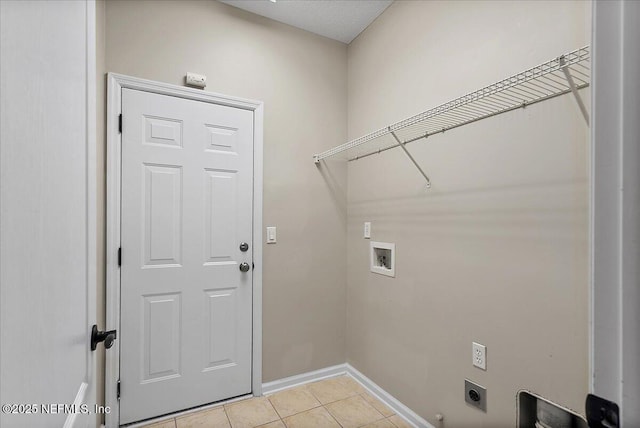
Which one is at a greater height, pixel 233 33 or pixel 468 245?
pixel 233 33

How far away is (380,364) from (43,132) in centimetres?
223

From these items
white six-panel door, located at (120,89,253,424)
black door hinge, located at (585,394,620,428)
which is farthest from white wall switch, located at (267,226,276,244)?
black door hinge, located at (585,394,620,428)

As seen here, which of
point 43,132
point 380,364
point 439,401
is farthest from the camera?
point 380,364

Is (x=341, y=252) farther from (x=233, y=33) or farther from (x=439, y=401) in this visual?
(x=233, y=33)

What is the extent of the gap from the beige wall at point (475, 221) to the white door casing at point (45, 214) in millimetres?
1545

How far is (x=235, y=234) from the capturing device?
211 centimetres

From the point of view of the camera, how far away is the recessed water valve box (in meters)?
2.05

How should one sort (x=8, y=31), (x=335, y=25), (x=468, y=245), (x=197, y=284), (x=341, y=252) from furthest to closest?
(x=341, y=252) < (x=335, y=25) < (x=197, y=284) < (x=468, y=245) < (x=8, y=31)

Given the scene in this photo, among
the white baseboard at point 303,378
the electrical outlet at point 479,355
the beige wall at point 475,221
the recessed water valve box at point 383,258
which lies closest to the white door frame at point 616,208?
the beige wall at point 475,221

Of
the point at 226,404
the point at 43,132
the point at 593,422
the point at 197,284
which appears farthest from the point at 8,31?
the point at 226,404

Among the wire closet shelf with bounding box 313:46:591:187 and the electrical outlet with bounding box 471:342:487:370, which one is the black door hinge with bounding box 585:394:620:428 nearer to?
the wire closet shelf with bounding box 313:46:591:187

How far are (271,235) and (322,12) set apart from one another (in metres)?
1.64

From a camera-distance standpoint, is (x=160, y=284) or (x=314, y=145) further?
(x=314, y=145)

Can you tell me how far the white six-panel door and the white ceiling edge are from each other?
737 mm
